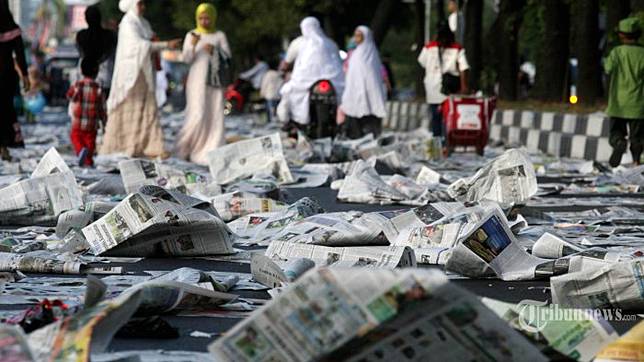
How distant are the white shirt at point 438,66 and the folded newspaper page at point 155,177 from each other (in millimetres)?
8538

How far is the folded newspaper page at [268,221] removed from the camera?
8.21m

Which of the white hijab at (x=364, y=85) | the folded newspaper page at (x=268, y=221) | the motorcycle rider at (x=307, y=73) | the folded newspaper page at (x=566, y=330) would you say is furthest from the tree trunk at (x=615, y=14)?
the folded newspaper page at (x=566, y=330)

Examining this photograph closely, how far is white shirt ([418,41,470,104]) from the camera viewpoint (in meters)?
19.4

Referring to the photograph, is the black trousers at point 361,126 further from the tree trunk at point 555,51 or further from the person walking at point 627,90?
Answer: the person walking at point 627,90

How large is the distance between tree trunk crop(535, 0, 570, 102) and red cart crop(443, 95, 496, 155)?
292 inches

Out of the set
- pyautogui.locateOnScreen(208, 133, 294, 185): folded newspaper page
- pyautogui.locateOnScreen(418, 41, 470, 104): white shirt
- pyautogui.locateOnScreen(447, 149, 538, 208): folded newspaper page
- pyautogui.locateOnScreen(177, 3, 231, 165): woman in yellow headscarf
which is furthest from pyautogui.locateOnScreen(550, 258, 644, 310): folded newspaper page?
pyautogui.locateOnScreen(418, 41, 470, 104): white shirt

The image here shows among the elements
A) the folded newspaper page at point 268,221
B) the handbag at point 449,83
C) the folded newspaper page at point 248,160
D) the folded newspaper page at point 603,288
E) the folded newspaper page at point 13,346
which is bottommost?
the handbag at point 449,83

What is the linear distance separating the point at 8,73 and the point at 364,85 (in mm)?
6556

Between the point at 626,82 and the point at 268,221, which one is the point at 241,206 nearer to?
the point at 268,221

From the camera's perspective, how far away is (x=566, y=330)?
4.38 meters

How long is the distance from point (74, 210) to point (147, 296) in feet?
10.2

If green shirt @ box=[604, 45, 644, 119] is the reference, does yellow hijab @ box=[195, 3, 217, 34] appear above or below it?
above

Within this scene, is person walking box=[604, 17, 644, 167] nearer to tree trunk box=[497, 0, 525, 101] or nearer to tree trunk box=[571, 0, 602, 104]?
tree trunk box=[571, 0, 602, 104]

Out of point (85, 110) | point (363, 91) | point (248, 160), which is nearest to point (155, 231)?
point (248, 160)
